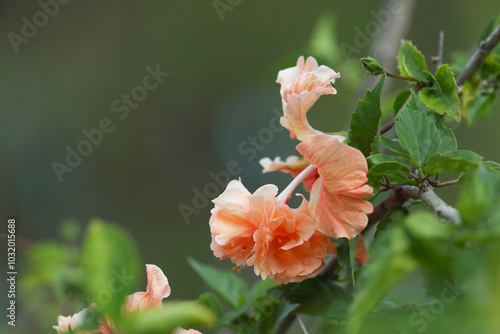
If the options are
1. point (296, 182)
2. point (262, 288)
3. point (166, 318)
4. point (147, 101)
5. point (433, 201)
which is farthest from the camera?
point (147, 101)

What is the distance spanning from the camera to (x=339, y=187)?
1.20 feet

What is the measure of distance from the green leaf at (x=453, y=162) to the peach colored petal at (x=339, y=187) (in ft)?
0.15

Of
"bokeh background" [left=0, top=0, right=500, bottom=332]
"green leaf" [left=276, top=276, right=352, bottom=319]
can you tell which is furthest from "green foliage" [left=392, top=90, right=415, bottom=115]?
"bokeh background" [left=0, top=0, right=500, bottom=332]

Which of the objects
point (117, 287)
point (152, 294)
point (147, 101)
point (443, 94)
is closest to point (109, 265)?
point (117, 287)

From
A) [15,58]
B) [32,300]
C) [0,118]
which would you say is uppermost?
[15,58]

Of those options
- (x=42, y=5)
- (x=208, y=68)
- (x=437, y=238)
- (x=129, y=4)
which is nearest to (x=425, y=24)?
(x=208, y=68)

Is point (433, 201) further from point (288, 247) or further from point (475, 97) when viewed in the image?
point (475, 97)

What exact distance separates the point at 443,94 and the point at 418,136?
111 mm

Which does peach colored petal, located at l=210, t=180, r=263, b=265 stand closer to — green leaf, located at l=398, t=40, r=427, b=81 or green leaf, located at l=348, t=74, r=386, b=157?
green leaf, located at l=348, t=74, r=386, b=157

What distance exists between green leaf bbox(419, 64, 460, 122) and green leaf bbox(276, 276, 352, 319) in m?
0.19

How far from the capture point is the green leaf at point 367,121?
0.38 meters

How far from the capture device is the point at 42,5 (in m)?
3.02

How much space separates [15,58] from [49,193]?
3.00 feet

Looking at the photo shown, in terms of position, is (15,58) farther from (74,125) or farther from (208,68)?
(208,68)
